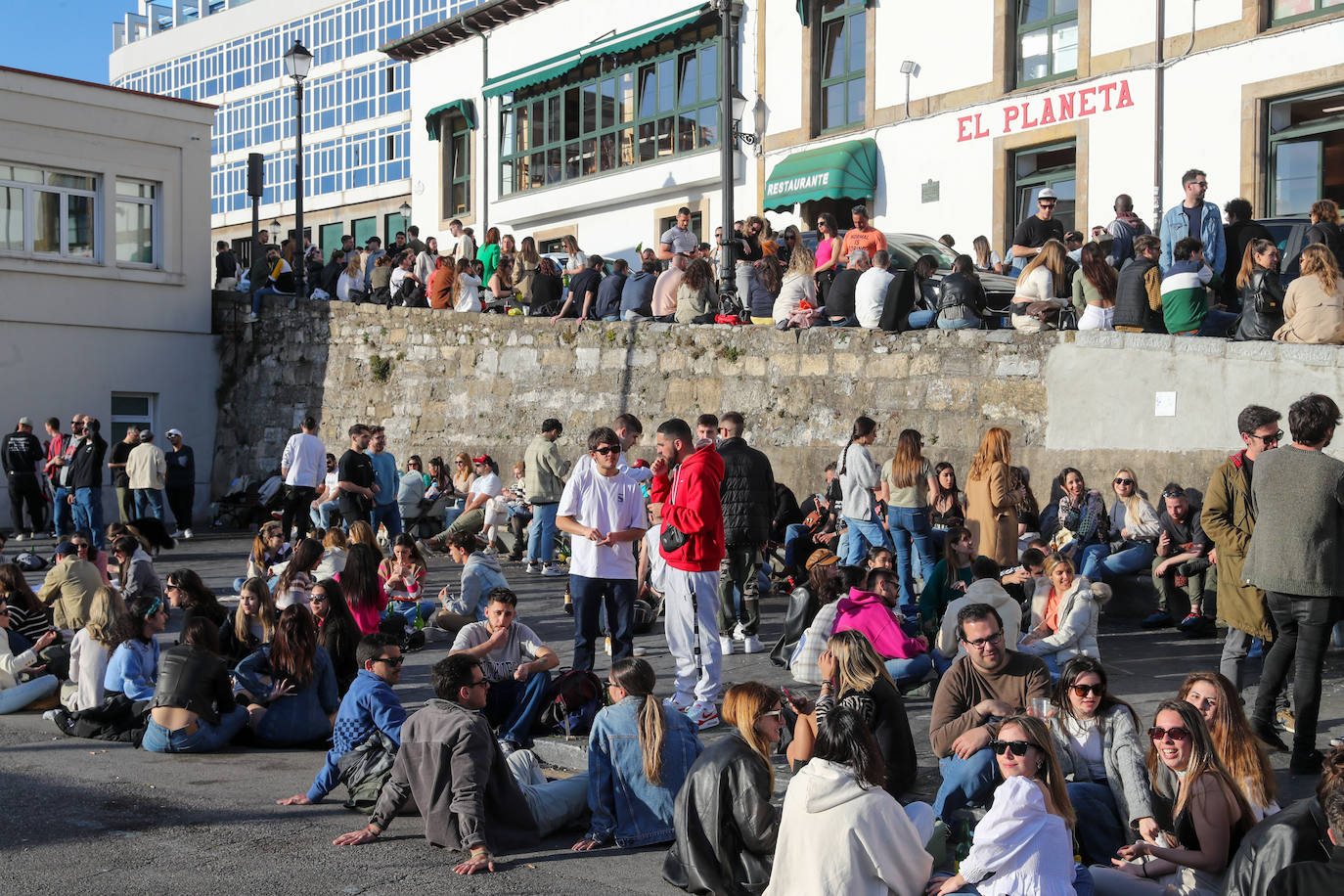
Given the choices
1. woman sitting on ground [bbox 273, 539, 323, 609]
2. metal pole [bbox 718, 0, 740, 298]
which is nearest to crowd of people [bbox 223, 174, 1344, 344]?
metal pole [bbox 718, 0, 740, 298]

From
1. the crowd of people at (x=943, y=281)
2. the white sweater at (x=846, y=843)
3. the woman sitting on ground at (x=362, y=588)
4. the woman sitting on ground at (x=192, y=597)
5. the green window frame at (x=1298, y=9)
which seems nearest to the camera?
the white sweater at (x=846, y=843)

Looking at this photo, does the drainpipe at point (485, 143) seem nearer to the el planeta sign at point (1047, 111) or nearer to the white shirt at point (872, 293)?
the el planeta sign at point (1047, 111)

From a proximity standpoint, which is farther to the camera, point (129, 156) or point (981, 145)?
point (129, 156)

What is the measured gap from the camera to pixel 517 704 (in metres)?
8.28

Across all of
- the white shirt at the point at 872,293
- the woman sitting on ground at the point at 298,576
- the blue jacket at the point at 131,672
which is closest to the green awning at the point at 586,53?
the white shirt at the point at 872,293

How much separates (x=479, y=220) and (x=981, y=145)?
44.6 ft

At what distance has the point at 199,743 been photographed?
8500 millimetres

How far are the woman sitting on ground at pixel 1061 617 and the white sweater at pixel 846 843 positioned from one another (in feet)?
12.2

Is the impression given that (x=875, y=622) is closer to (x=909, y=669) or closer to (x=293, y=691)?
(x=909, y=669)

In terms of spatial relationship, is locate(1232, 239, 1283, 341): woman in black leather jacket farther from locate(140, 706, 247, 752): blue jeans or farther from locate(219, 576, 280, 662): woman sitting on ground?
locate(140, 706, 247, 752): blue jeans

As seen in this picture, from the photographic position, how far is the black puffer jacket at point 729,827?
Answer: 5660 mm

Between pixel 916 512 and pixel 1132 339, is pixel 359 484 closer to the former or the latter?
pixel 916 512

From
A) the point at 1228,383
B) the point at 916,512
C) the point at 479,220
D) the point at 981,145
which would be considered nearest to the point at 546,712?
the point at 916,512

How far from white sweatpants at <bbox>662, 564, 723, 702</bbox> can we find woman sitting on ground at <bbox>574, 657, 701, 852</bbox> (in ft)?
5.30
